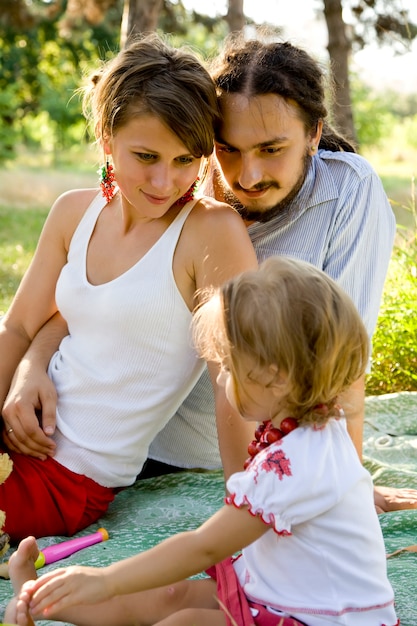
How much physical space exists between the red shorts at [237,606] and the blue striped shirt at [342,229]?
3.54ft

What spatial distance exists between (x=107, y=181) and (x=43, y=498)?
0.95m

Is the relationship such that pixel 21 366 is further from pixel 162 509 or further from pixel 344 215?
pixel 344 215

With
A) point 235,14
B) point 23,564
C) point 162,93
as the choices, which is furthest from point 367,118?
point 23,564

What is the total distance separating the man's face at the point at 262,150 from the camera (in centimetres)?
253

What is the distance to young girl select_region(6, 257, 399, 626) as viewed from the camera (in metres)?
1.68

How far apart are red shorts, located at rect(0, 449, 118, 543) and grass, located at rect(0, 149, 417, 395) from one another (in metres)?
1.08

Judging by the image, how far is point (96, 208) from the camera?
8.96ft

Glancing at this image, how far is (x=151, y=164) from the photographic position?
7.80 ft

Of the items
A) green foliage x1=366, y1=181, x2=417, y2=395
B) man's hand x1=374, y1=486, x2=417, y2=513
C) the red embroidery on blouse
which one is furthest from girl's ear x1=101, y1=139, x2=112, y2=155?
green foliage x1=366, y1=181, x2=417, y2=395

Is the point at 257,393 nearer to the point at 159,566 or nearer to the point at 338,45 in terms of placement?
the point at 159,566

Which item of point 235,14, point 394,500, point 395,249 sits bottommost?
point 394,500

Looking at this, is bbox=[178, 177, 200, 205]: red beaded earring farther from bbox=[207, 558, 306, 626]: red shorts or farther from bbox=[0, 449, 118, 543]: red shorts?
bbox=[207, 558, 306, 626]: red shorts

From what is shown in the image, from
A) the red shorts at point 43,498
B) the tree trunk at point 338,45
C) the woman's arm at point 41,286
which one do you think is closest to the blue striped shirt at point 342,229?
the woman's arm at point 41,286

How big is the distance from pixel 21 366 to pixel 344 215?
1086 millimetres
